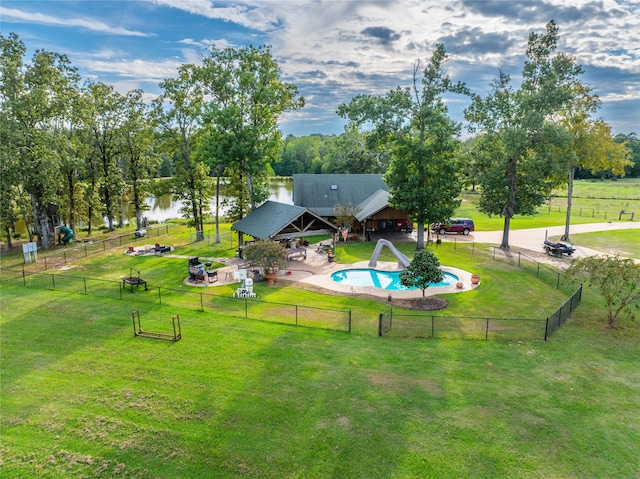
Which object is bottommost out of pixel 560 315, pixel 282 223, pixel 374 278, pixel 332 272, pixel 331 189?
pixel 374 278

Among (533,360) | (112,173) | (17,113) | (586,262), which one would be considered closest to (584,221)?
(586,262)

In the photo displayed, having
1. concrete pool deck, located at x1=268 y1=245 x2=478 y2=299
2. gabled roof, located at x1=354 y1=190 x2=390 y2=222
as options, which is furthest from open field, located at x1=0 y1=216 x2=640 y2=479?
gabled roof, located at x1=354 y1=190 x2=390 y2=222

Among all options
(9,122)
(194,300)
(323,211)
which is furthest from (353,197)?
(9,122)

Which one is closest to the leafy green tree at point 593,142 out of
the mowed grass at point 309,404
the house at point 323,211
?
the house at point 323,211

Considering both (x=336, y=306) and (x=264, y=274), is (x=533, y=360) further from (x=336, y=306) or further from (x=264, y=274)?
(x=264, y=274)

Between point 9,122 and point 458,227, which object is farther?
point 458,227

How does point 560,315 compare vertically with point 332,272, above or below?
below

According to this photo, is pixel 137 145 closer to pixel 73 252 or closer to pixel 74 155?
pixel 74 155

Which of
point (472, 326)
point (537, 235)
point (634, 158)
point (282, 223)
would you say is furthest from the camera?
point (634, 158)
